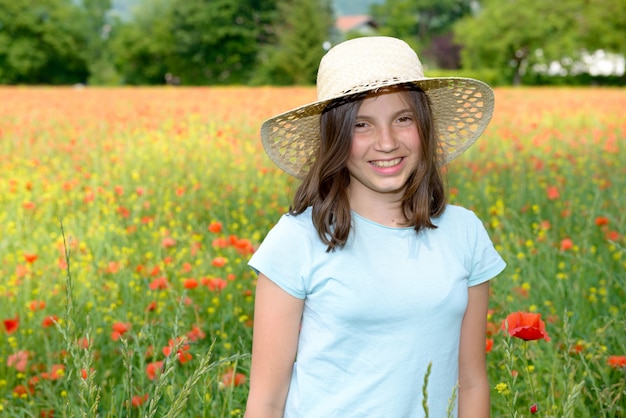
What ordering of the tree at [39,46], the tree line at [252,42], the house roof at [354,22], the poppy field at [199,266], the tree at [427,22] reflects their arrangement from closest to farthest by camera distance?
the poppy field at [199,266]
the tree line at [252,42]
the tree at [39,46]
the tree at [427,22]
the house roof at [354,22]

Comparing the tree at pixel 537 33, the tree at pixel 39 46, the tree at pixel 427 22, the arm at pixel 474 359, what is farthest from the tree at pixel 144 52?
the arm at pixel 474 359

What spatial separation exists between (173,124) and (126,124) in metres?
0.59

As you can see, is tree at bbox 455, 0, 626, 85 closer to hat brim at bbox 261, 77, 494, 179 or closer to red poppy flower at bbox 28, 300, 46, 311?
red poppy flower at bbox 28, 300, 46, 311

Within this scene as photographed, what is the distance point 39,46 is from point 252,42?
58.1 feet

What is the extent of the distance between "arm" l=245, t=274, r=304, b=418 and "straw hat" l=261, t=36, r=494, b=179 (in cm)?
41

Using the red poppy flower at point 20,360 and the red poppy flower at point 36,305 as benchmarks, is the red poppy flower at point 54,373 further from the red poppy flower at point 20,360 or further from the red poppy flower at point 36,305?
the red poppy flower at point 36,305

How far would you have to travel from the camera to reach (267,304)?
1.57m

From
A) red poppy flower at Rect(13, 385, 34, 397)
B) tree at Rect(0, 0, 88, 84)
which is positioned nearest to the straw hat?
red poppy flower at Rect(13, 385, 34, 397)

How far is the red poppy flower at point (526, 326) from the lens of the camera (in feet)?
5.16

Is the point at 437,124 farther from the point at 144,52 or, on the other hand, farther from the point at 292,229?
the point at 144,52

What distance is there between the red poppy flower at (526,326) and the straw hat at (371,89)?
447 mm

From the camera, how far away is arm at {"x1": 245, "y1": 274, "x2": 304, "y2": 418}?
156cm

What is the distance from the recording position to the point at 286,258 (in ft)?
5.11

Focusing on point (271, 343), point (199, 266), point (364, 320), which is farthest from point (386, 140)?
point (199, 266)
